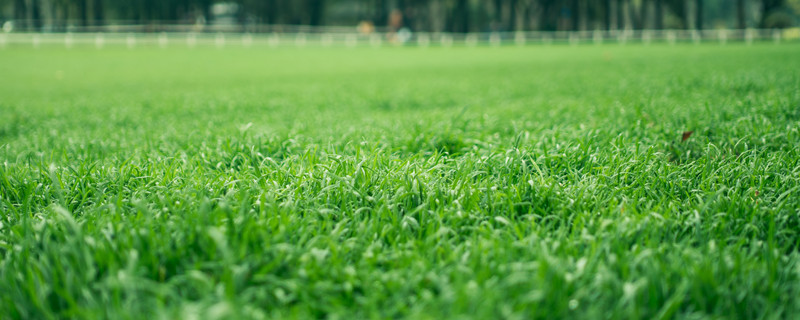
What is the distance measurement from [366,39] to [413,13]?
2023 cm

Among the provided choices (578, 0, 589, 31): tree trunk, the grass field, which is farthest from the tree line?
the grass field

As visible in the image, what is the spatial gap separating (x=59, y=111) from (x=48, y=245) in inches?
256

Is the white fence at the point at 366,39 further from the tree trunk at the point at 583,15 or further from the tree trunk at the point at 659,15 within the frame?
the tree trunk at the point at 583,15

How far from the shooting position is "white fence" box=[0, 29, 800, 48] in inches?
1379

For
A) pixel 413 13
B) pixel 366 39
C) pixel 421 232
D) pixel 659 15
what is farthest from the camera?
pixel 413 13

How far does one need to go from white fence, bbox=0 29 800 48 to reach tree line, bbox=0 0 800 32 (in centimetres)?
1013

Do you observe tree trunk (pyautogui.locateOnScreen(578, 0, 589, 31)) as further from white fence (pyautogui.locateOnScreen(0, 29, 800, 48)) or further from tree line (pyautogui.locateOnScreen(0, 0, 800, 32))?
white fence (pyautogui.locateOnScreen(0, 29, 800, 48))

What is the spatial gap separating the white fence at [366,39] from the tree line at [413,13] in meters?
10.1

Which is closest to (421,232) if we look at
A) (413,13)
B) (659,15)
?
(659,15)

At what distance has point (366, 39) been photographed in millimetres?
43938

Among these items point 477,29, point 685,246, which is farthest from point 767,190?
point 477,29

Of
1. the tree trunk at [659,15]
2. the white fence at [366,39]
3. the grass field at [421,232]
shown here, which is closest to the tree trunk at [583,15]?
the tree trunk at [659,15]

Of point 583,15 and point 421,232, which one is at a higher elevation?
point 583,15

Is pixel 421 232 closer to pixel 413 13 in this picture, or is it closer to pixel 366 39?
pixel 366 39
